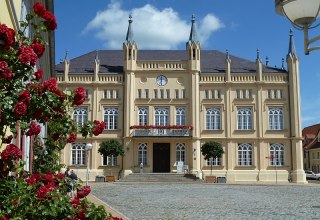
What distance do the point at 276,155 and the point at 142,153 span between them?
537 inches

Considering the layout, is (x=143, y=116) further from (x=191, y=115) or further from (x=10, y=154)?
(x=10, y=154)

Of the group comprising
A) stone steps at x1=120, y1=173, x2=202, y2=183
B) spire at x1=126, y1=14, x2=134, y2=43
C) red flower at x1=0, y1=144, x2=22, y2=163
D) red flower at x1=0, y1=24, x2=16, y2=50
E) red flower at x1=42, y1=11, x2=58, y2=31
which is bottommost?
stone steps at x1=120, y1=173, x2=202, y2=183

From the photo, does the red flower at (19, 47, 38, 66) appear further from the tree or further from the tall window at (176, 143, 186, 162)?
the tall window at (176, 143, 186, 162)

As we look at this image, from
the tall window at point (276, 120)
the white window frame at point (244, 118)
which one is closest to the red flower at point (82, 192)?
the white window frame at point (244, 118)

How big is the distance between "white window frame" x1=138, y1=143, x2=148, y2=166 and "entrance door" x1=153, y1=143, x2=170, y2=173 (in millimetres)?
912

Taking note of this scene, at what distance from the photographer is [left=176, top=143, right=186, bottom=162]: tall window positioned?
4584 centimetres

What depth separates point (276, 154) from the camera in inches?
1815

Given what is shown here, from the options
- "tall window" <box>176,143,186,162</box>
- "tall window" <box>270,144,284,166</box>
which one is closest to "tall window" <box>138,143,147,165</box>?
"tall window" <box>176,143,186,162</box>

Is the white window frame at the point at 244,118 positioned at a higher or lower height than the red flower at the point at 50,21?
higher

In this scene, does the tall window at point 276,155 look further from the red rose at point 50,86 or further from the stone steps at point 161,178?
the red rose at point 50,86

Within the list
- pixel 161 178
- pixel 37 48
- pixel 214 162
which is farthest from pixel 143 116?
pixel 37 48

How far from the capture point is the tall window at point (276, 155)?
45906 mm

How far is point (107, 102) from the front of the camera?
46.7m

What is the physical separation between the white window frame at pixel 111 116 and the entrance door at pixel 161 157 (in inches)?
185
